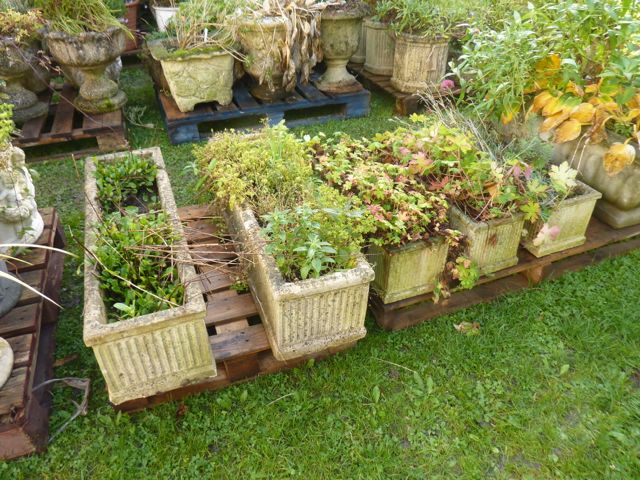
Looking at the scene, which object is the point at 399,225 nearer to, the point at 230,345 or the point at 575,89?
the point at 230,345

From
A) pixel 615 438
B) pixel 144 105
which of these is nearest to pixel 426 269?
pixel 615 438

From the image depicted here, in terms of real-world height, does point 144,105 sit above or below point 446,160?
below

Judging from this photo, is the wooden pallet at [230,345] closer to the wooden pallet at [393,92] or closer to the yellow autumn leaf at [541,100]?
the yellow autumn leaf at [541,100]

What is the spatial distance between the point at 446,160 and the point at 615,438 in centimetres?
144

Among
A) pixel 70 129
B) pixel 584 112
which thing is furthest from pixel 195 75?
pixel 584 112

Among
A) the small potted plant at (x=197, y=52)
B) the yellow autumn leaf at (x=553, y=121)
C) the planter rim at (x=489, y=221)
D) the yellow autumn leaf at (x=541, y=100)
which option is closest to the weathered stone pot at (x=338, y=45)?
the small potted plant at (x=197, y=52)

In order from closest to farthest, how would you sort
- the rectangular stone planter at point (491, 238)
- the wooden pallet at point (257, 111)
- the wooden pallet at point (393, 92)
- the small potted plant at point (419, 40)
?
the rectangular stone planter at point (491, 238) → the wooden pallet at point (257, 111) → the small potted plant at point (419, 40) → the wooden pallet at point (393, 92)

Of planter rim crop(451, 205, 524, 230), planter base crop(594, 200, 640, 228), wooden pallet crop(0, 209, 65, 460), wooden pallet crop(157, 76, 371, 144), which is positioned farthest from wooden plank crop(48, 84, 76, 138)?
planter base crop(594, 200, 640, 228)

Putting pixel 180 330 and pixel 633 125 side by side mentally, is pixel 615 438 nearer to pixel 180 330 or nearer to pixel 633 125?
pixel 633 125

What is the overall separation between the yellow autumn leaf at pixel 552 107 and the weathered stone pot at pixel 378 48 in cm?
242

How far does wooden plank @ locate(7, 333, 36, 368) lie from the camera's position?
1964 millimetres

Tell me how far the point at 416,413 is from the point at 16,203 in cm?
212

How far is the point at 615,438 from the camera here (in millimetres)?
1999

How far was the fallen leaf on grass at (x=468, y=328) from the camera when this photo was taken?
2469 millimetres
